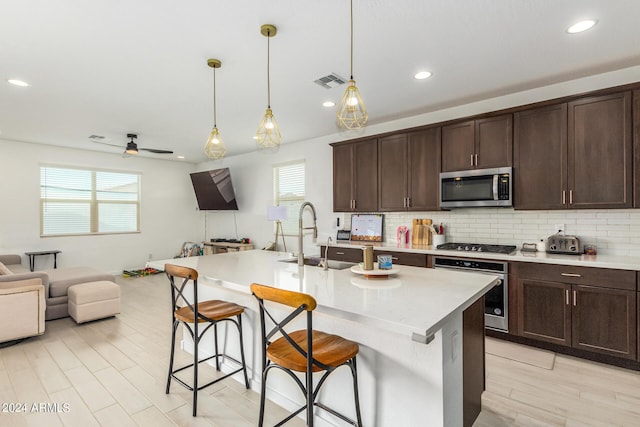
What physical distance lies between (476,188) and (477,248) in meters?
0.68

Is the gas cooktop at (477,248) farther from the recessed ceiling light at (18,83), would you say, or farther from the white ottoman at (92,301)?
the recessed ceiling light at (18,83)

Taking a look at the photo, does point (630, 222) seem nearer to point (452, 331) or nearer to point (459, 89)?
point (459, 89)

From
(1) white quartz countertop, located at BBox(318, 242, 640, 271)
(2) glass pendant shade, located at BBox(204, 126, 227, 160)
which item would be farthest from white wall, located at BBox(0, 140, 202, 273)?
(1) white quartz countertop, located at BBox(318, 242, 640, 271)

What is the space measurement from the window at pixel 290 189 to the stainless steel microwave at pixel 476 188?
2719mm

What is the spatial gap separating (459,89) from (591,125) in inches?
49.0

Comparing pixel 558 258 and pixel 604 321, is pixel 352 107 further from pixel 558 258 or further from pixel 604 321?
pixel 604 321

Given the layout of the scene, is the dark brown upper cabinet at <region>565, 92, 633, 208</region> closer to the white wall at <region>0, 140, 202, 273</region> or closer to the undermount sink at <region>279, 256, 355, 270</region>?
the undermount sink at <region>279, 256, 355, 270</region>

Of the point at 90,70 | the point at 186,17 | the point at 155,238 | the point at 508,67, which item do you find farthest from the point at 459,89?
the point at 155,238

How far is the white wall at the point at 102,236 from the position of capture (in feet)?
18.3

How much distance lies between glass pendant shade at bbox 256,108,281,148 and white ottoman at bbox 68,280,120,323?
304 centimetres

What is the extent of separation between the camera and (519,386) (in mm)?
2434

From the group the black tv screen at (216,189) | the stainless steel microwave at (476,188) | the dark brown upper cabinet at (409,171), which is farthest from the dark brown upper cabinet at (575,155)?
the black tv screen at (216,189)

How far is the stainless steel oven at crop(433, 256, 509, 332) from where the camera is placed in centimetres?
313

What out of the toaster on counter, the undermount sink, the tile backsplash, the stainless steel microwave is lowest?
the undermount sink
